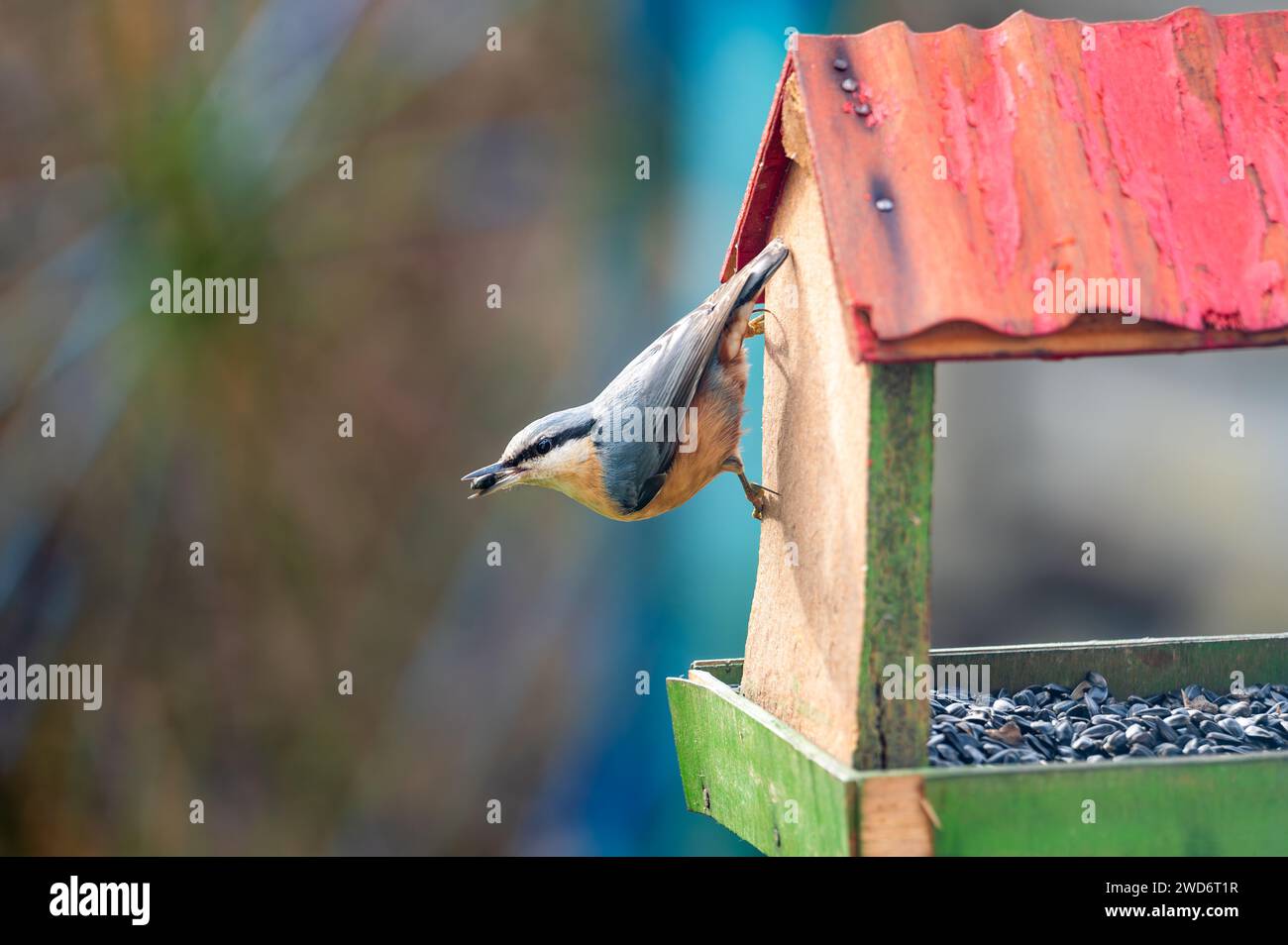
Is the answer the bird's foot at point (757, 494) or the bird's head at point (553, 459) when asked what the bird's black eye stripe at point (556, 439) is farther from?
the bird's foot at point (757, 494)

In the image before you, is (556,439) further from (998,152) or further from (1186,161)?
(1186,161)

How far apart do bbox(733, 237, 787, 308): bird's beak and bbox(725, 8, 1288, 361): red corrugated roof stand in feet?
0.81

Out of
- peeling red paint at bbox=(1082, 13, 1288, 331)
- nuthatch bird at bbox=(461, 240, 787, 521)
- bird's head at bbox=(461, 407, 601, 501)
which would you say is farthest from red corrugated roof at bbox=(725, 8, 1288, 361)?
bird's head at bbox=(461, 407, 601, 501)

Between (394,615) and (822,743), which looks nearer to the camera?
(822,743)

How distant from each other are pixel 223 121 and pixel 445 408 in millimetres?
1072

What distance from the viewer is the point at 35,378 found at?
4.06m

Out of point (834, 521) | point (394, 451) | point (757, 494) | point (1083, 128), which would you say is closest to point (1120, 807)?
point (834, 521)

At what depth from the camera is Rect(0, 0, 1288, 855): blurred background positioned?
13.2 feet

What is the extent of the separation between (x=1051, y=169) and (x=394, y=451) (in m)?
2.54

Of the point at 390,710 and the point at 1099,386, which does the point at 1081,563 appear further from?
the point at 390,710

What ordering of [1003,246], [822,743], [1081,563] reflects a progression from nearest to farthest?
[1003,246] → [822,743] → [1081,563]

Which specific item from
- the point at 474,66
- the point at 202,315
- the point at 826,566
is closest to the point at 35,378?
the point at 202,315

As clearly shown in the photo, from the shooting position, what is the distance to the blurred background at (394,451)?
4.03m

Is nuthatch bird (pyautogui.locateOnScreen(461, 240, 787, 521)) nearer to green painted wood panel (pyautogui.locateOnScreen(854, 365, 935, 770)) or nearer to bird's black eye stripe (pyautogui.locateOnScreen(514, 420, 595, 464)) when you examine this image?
bird's black eye stripe (pyautogui.locateOnScreen(514, 420, 595, 464))
